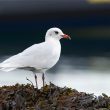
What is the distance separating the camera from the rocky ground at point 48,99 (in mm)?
3250

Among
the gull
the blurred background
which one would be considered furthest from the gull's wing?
the blurred background

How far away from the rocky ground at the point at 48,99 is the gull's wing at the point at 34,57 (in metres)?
1.14

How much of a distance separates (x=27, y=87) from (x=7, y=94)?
0.29m

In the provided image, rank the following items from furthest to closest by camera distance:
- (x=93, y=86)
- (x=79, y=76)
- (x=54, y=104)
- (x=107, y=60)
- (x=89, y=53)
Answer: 1. (x=89, y=53)
2. (x=107, y=60)
3. (x=79, y=76)
4. (x=93, y=86)
5. (x=54, y=104)

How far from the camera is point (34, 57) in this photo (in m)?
5.09

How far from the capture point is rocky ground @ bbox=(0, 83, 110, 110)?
3250 mm

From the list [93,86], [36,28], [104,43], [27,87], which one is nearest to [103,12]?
[104,43]

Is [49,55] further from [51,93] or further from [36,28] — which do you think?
[36,28]

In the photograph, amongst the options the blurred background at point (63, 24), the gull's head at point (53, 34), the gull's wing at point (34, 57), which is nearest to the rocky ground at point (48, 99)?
the gull's wing at point (34, 57)

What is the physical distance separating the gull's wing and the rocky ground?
1.14m

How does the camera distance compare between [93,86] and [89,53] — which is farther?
[89,53]

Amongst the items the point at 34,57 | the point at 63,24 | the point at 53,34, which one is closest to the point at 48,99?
the point at 34,57

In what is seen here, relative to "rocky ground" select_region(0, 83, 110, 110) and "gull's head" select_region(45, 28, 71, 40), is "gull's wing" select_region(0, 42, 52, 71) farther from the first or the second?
"rocky ground" select_region(0, 83, 110, 110)

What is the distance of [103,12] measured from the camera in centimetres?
1309
